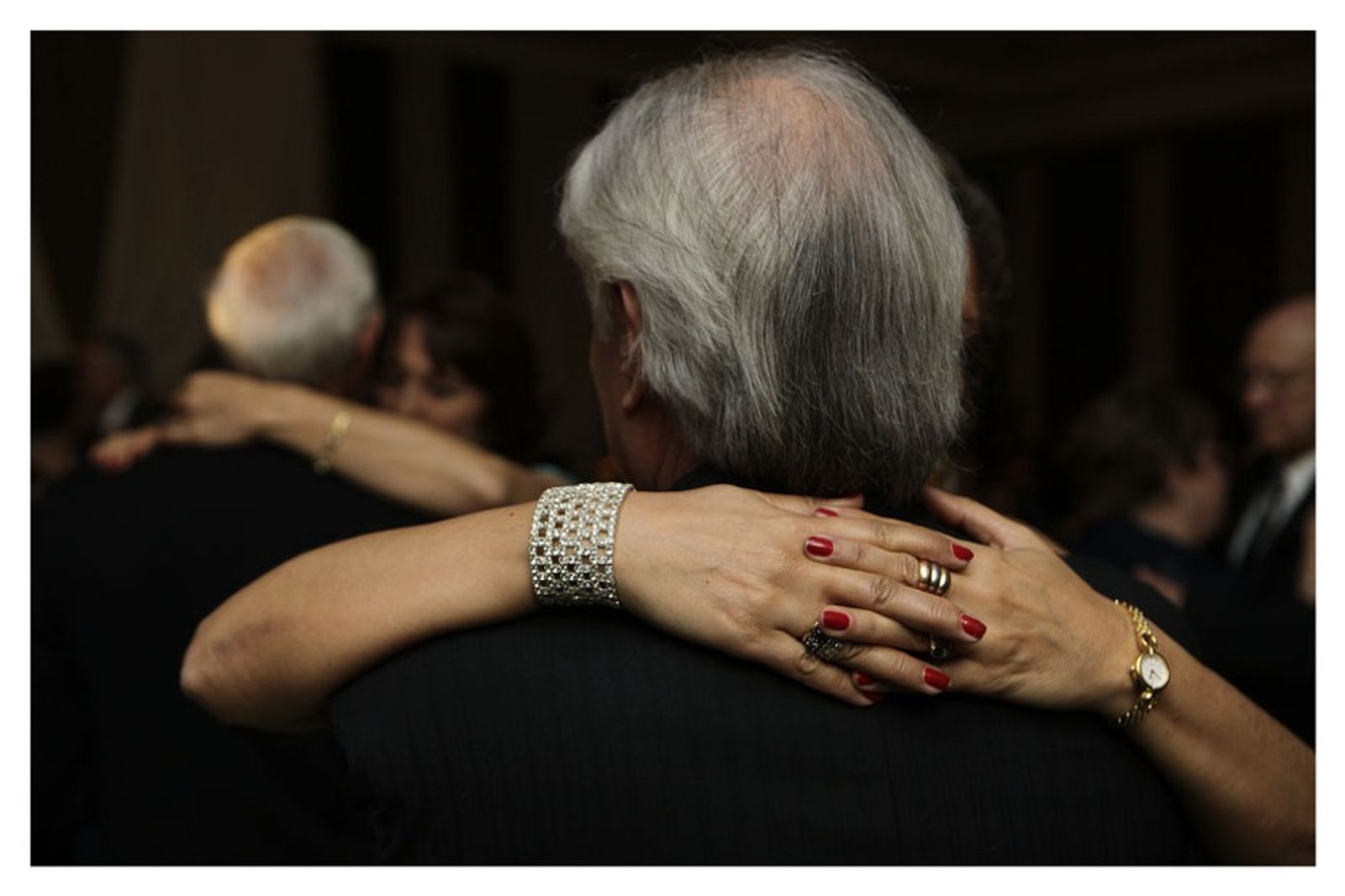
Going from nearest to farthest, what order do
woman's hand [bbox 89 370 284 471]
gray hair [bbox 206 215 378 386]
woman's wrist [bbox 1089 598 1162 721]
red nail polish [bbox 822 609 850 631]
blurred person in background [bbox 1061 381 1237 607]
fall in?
red nail polish [bbox 822 609 850 631] → woman's wrist [bbox 1089 598 1162 721] → woman's hand [bbox 89 370 284 471] → gray hair [bbox 206 215 378 386] → blurred person in background [bbox 1061 381 1237 607]

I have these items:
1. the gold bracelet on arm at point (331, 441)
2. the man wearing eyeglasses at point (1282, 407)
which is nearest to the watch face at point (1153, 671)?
the gold bracelet on arm at point (331, 441)

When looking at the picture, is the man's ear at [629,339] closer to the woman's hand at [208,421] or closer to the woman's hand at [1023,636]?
the woman's hand at [1023,636]

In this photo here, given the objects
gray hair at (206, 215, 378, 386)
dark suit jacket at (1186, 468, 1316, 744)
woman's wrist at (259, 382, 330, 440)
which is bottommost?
dark suit jacket at (1186, 468, 1316, 744)

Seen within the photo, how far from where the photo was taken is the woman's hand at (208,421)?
1984 mm

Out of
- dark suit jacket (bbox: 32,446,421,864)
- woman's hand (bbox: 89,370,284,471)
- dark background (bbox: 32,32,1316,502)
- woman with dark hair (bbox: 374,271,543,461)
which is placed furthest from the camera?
dark background (bbox: 32,32,1316,502)

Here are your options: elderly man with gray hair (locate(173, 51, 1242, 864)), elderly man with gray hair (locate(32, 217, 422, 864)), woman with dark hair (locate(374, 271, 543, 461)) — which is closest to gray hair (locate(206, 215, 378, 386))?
elderly man with gray hair (locate(32, 217, 422, 864))

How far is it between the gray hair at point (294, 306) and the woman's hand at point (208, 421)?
0.05m

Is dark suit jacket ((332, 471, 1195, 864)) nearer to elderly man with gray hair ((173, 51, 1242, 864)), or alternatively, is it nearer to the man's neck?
elderly man with gray hair ((173, 51, 1242, 864))

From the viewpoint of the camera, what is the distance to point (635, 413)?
3.84 feet

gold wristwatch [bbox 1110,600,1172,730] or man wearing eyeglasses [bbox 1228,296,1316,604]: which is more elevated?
man wearing eyeglasses [bbox 1228,296,1316,604]

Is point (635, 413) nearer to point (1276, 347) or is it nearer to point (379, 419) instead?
point (379, 419)

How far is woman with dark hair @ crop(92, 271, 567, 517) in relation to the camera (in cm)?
206

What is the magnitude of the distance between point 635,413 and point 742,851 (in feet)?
1.28

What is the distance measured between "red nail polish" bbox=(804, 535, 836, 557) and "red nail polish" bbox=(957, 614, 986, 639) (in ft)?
0.40
